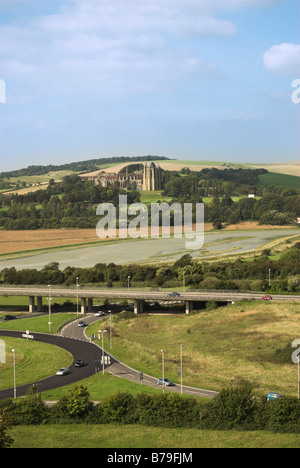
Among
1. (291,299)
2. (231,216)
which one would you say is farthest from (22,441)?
(231,216)

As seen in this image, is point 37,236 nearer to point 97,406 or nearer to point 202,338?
point 202,338

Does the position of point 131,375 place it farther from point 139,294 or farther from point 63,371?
point 139,294

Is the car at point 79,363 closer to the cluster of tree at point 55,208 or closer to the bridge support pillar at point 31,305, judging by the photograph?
the bridge support pillar at point 31,305

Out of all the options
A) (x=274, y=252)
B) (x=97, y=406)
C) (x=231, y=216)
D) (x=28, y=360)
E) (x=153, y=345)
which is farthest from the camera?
(x=231, y=216)

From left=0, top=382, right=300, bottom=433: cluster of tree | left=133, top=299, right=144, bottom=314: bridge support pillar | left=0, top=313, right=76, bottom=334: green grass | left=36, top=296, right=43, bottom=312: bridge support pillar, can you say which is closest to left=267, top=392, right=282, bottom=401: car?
left=0, top=382, right=300, bottom=433: cluster of tree

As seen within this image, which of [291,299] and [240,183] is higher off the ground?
[240,183]

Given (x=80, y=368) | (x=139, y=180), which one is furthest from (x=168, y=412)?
(x=139, y=180)

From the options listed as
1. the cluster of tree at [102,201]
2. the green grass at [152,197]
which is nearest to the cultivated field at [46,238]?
the cluster of tree at [102,201]
